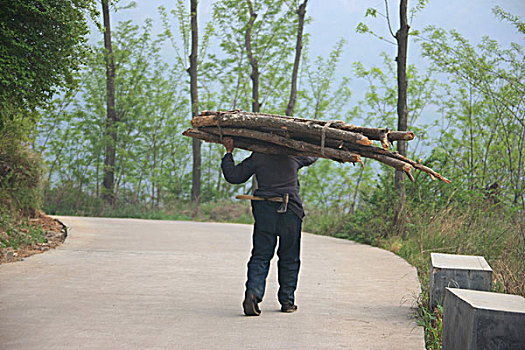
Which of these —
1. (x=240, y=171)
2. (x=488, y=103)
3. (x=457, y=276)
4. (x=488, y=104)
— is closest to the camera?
(x=457, y=276)

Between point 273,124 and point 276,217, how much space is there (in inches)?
39.1

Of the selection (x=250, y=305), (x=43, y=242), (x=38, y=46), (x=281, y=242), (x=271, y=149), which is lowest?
(x=250, y=305)

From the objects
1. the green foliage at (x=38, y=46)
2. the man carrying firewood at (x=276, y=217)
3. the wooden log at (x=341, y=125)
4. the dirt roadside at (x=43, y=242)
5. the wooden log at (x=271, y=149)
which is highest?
the green foliage at (x=38, y=46)

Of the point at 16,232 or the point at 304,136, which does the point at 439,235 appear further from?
the point at 16,232

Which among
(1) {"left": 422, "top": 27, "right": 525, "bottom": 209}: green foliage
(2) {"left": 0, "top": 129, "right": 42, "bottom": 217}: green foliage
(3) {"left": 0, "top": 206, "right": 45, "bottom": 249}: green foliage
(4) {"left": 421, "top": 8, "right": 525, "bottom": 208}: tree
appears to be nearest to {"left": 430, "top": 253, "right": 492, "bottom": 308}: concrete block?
(3) {"left": 0, "top": 206, "right": 45, "bottom": 249}: green foliage

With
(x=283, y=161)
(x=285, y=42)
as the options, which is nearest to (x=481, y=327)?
(x=283, y=161)

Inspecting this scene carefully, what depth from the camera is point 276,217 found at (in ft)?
22.0

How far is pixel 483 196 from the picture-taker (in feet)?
44.5

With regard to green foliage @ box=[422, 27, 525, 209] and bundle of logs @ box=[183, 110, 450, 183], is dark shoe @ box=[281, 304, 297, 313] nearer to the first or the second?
bundle of logs @ box=[183, 110, 450, 183]

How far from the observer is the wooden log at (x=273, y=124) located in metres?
6.22

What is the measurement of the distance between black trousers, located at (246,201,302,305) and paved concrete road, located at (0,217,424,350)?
0.32m

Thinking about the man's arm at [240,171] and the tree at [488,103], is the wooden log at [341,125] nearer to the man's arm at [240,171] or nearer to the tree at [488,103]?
the man's arm at [240,171]

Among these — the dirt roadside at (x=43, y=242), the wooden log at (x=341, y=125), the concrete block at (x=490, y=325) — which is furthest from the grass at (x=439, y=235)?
the dirt roadside at (x=43, y=242)


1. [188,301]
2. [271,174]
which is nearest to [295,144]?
[271,174]
